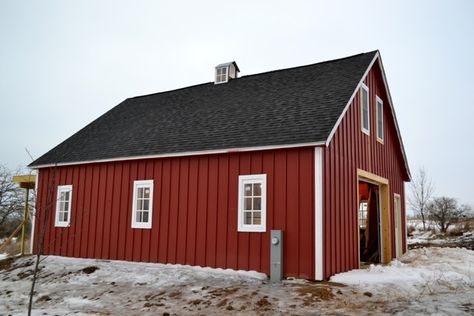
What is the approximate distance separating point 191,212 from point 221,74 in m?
7.13

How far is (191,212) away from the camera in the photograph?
11.7 meters

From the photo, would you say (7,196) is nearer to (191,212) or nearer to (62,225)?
(62,225)

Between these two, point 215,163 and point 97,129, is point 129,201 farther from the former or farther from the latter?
point 97,129

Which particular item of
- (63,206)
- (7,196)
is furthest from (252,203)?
(7,196)

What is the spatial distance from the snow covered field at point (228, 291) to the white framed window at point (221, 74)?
7.92m

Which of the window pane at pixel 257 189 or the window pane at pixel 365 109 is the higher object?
the window pane at pixel 365 109

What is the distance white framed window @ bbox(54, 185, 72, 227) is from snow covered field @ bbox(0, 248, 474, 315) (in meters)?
2.34

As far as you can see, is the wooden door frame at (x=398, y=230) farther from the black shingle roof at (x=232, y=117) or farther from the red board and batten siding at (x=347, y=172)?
the black shingle roof at (x=232, y=117)

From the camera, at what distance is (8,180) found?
2947 centimetres

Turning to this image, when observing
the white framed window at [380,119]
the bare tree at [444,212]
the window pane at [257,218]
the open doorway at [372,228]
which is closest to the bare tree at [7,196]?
the window pane at [257,218]

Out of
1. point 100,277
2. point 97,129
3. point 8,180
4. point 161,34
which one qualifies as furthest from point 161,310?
point 161,34

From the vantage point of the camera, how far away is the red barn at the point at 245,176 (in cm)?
1020

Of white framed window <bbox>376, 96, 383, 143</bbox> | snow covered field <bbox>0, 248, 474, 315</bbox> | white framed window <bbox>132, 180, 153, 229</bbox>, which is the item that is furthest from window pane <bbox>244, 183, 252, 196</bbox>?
white framed window <bbox>376, 96, 383, 143</bbox>

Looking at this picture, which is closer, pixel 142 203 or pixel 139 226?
pixel 139 226
